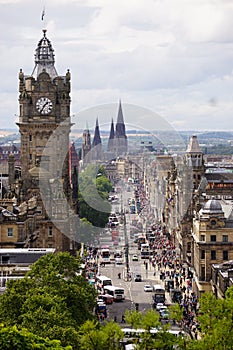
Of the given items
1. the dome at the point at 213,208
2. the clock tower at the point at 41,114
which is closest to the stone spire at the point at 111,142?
the clock tower at the point at 41,114

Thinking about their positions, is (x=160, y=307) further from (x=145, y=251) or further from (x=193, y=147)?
(x=193, y=147)

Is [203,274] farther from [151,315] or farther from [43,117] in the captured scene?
[151,315]

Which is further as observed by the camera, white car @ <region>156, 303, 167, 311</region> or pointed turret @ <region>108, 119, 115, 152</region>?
pointed turret @ <region>108, 119, 115, 152</region>

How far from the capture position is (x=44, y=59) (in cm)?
14362

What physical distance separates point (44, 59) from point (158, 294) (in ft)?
140

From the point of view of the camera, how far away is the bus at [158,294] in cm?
11426

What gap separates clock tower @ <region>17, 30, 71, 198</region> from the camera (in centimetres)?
13975

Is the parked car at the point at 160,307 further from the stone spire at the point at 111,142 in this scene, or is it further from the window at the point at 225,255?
the stone spire at the point at 111,142

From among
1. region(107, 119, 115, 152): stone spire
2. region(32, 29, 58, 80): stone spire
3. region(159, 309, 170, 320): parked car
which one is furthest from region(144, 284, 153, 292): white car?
region(107, 119, 115, 152): stone spire

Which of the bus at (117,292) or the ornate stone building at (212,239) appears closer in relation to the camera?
the bus at (117,292)

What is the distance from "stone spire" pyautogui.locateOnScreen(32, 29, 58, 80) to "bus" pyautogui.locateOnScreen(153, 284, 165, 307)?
35783mm

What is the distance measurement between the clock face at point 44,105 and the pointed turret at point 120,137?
965cm

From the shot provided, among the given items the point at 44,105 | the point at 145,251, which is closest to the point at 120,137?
the point at 145,251

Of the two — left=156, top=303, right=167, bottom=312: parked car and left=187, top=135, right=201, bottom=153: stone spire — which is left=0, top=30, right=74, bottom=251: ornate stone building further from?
left=187, top=135, right=201, bottom=153: stone spire
